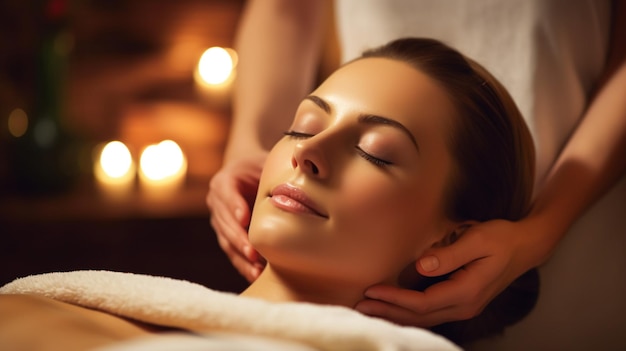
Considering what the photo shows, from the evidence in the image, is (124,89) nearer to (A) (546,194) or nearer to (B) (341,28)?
(B) (341,28)

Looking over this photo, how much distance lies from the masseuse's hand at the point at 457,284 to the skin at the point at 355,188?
0.04m

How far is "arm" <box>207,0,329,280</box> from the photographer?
1.37 m

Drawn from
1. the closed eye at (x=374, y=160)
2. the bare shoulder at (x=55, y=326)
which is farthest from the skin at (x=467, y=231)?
the bare shoulder at (x=55, y=326)

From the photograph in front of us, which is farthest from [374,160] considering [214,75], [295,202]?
[214,75]

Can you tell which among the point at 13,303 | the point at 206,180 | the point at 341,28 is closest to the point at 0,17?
the point at 206,180

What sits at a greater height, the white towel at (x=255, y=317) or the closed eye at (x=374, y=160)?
the closed eye at (x=374, y=160)

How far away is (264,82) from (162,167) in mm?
1278

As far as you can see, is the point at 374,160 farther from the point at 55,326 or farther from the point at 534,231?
the point at 55,326

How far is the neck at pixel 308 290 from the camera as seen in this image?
1033 mm

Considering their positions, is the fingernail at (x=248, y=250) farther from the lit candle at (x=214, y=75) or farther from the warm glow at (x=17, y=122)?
the lit candle at (x=214, y=75)

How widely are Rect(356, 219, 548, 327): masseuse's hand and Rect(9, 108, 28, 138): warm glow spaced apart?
6.26 ft

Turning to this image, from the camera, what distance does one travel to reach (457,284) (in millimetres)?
1041

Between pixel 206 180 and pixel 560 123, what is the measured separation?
179cm

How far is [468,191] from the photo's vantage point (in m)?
1.11
